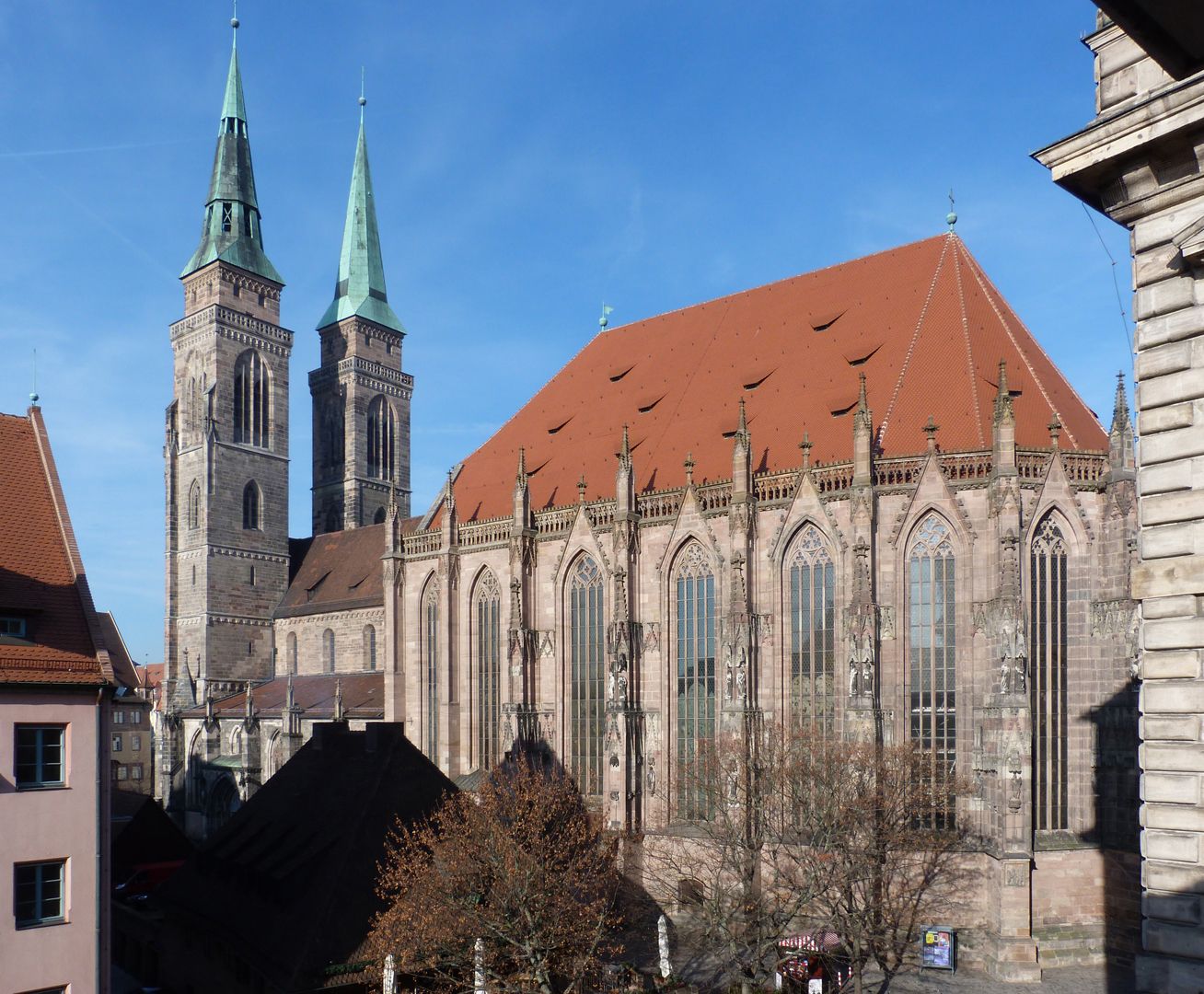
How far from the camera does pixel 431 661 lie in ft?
143

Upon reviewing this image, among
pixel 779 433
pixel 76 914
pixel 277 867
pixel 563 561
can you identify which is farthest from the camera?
pixel 563 561

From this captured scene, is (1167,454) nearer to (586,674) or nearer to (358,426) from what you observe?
(586,674)

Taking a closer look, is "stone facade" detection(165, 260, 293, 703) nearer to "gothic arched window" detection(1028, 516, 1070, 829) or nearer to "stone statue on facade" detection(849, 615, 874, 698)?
"stone statue on facade" detection(849, 615, 874, 698)

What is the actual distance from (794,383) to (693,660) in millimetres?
9927

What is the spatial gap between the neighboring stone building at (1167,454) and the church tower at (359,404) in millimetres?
64641

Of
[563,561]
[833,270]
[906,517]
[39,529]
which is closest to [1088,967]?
[906,517]

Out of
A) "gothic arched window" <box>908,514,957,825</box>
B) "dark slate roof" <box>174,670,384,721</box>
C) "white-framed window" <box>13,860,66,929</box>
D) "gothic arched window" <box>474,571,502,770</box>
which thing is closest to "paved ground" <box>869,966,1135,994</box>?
"gothic arched window" <box>908,514,957,825</box>

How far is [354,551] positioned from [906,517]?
40279mm

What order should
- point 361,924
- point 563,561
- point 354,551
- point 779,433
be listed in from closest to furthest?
1. point 361,924
2. point 779,433
3. point 563,561
4. point 354,551

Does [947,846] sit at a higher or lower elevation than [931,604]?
lower

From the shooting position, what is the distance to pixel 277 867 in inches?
1035

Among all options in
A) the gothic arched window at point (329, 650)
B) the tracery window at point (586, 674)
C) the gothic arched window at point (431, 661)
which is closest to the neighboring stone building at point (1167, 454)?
the tracery window at point (586, 674)

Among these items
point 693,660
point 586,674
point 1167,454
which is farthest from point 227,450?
point 1167,454

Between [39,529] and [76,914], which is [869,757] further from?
[39,529]
